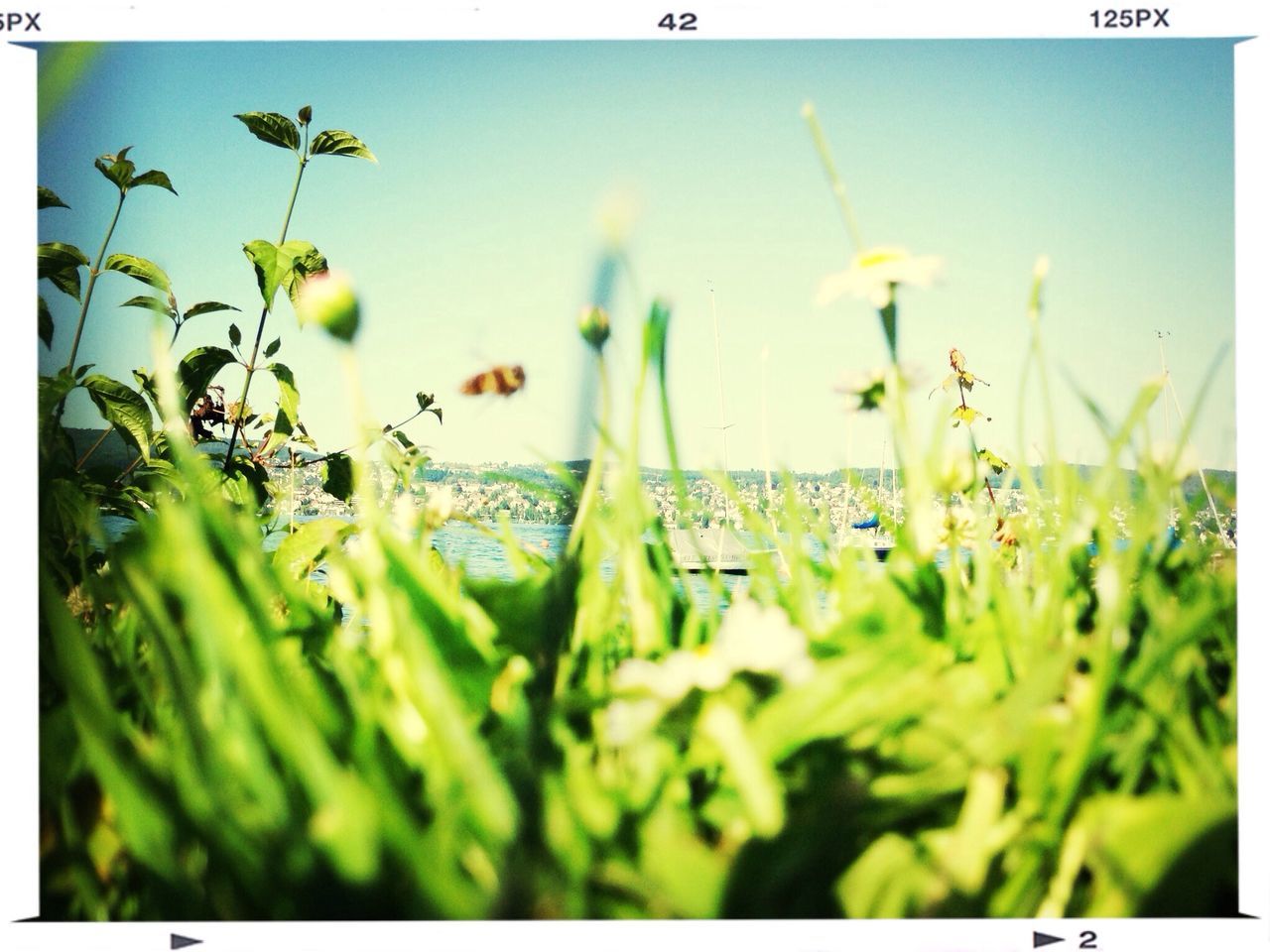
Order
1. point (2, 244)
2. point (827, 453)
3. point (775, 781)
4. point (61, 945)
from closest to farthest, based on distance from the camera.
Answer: point (775, 781), point (61, 945), point (2, 244), point (827, 453)

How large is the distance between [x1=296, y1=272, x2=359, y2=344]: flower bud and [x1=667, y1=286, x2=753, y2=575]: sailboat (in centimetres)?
34

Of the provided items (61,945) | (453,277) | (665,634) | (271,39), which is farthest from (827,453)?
(61,945)

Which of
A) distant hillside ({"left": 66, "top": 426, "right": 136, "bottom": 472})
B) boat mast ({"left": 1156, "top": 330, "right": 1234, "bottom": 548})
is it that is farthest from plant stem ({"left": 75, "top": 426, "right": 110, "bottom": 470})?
boat mast ({"left": 1156, "top": 330, "right": 1234, "bottom": 548})

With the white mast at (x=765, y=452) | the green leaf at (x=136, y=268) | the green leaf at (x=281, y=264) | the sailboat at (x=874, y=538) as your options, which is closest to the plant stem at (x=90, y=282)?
the green leaf at (x=136, y=268)

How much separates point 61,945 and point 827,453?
2.41 feet

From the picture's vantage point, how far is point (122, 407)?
740 millimetres

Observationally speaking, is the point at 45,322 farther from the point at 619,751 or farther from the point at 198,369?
the point at 619,751

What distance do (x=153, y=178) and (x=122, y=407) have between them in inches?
8.4

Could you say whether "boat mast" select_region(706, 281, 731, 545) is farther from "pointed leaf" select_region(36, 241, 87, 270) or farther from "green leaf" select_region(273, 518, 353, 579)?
"pointed leaf" select_region(36, 241, 87, 270)

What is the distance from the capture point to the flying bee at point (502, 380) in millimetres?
716

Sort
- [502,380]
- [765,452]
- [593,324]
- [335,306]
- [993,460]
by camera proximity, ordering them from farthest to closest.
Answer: [993,460], [765,452], [502,380], [593,324], [335,306]

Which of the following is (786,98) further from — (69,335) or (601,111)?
(69,335)

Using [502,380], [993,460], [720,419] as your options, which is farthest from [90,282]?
[993,460]

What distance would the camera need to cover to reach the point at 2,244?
0.69 meters
